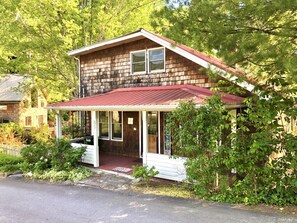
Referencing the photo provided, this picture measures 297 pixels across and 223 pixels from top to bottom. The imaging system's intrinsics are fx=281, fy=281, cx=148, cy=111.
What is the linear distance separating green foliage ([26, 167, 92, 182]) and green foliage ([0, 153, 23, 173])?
1.15 meters

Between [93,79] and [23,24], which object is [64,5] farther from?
[93,79]

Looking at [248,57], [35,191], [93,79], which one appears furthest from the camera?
[93,79]

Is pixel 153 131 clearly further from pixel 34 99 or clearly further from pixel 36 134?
pixel 34 99

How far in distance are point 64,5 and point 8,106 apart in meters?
14.1

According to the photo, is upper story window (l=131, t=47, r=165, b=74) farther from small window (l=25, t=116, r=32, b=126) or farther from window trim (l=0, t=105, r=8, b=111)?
window trim (l=0, t=105, r=8, b=111)

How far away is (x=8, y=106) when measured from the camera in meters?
25.0

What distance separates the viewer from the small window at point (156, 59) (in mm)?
11800

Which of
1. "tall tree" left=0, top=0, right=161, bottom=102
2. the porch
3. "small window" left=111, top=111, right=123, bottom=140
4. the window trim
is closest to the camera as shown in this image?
the porch

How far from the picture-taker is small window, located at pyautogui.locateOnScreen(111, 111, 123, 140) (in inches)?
539

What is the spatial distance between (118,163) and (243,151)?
6050 millimetres

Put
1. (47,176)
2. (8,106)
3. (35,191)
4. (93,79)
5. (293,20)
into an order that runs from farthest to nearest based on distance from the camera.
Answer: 1. (8,106)
2. (93,79)
3. (47,176)
4. (35,191)
5. (293,20)

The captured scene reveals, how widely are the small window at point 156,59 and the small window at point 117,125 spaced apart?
2.92 meters

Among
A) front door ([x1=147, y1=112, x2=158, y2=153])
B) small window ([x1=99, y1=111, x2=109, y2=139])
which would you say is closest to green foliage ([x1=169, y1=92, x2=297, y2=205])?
front door ([x1=147, y1=112, x2=158, y2=153])

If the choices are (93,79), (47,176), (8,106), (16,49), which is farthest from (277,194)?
(8,106)
